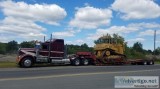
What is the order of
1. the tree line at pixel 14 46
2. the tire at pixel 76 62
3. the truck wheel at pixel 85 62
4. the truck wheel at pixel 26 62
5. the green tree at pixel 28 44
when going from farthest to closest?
the tree line at pixel 14 46 → the truck wheel at pixel 85 62 → the green tree at pixel 28 44 → the tire at pixel 76 62 → the truck wheel at pixel 26 62

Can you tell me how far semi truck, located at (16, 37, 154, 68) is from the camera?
1276 inches

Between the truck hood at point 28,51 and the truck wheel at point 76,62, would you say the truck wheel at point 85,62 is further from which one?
the truck hood at point 28,51

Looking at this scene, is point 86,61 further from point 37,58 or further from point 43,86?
point 43,86

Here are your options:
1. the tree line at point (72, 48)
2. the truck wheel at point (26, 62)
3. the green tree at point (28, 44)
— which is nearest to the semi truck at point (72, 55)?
the truck wheel at point (26, 62)

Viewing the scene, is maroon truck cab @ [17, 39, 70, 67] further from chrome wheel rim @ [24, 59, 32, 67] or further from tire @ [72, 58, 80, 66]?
tire @ [72, 58, 80, 66]

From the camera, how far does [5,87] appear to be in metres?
14.4

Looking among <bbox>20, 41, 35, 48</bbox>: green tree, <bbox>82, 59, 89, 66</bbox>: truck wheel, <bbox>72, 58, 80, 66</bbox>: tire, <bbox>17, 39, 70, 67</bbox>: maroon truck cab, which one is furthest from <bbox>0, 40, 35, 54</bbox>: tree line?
<bbox>82, 59, 89, 66</bbox>: truck wheel

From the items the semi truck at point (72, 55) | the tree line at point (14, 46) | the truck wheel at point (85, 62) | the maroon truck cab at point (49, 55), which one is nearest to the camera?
the maroon truck cab at point (49, 55)

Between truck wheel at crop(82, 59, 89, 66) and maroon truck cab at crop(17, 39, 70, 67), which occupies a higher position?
maroon truck cab at crop(17, 39, 70, 67)

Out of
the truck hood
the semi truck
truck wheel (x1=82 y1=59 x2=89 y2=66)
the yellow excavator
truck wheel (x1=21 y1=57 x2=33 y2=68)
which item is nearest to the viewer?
truck wheel (x1=21 y1=57 x2=33 y2=68)

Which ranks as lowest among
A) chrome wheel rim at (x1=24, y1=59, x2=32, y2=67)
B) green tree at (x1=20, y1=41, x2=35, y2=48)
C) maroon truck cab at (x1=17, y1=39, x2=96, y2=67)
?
chrome wheel rim at (x1=24, y1=59, x2=32, y2=67)

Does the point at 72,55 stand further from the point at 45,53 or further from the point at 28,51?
the point at 28,51

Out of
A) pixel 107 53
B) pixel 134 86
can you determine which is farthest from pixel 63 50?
pixel 134 86

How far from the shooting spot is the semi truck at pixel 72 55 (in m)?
32.4
